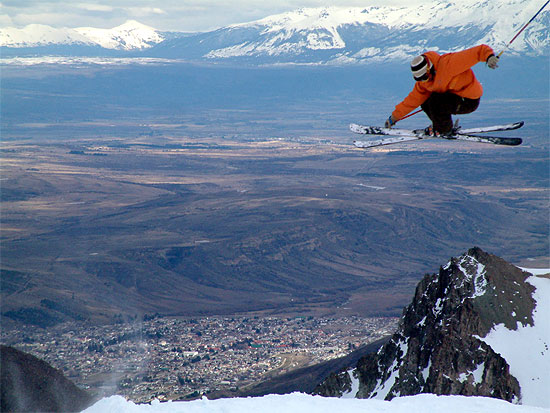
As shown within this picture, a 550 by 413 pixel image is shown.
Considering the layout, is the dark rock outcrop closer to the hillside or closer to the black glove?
the hillside

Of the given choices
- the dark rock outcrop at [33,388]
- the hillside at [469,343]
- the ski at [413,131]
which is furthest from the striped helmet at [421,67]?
the dark rock outcrop at [33,388]

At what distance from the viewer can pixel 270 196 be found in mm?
139875

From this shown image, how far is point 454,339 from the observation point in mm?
28922

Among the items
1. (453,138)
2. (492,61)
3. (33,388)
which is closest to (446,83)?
(492,61)

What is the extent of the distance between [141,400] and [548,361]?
90.2ft

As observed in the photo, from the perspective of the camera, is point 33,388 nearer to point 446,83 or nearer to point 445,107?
point 445,107

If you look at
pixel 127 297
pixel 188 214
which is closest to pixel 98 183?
pixel 188 214

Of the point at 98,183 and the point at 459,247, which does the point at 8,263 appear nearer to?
the point at 98,183

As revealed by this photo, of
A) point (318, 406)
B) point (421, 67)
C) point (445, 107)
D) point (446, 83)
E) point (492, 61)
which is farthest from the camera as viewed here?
point (318, 406)

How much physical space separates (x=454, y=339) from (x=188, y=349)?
40.7 metres

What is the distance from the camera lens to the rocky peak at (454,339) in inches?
1084

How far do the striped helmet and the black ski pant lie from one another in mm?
674

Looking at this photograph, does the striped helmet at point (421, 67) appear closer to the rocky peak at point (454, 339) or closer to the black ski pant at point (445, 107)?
the black ski pant at point (445, 107)

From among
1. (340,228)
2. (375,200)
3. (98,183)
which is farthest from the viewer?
(98,183)
